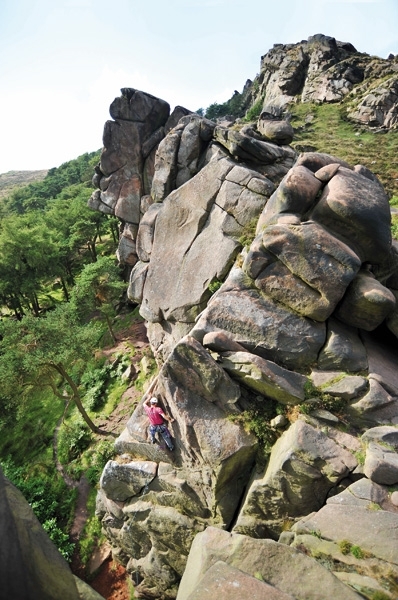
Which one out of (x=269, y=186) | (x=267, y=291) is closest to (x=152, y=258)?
(x=269, y=186)

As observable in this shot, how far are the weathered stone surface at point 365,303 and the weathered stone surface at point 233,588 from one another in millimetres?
11117

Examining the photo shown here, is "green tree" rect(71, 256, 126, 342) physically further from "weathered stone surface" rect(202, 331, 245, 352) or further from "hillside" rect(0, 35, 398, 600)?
"weathered stone surface" rect(202, 331, 245, 352)

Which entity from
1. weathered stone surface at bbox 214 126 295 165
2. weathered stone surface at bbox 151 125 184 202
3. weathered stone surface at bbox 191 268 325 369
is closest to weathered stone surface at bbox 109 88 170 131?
weathered stone surface at bbox 151 125 184 202

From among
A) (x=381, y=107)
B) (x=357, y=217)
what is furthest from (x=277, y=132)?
(x=381, y=107)

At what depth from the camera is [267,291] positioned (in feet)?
50.8

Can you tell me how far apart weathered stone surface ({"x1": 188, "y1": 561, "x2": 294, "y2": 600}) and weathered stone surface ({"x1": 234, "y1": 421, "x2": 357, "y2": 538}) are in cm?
508

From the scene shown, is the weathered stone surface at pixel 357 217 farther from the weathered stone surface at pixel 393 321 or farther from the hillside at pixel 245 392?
the weathered stone surface at pixel 393 321

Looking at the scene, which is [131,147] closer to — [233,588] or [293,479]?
[293,479]

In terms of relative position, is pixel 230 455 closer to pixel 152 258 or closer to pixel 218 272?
pixel 218 272

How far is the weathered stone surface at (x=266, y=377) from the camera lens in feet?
43.7

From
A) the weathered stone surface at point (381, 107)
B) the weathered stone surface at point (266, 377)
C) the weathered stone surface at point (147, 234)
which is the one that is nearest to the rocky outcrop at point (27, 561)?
the weathered stone surface at point (266, 377)

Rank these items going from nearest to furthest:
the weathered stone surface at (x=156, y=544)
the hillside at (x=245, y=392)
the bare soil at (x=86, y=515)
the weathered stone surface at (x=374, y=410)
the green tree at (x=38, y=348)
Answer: the hillside at (x=245, y=392)
the weathered stone surface at (x=374, y=410)
the weathered stone surface at (x=156, y=544)
the bare soil at (x=86, y=515)
the green tree at (x=38, y=348)

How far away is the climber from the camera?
15.3 m

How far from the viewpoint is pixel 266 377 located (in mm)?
13344
